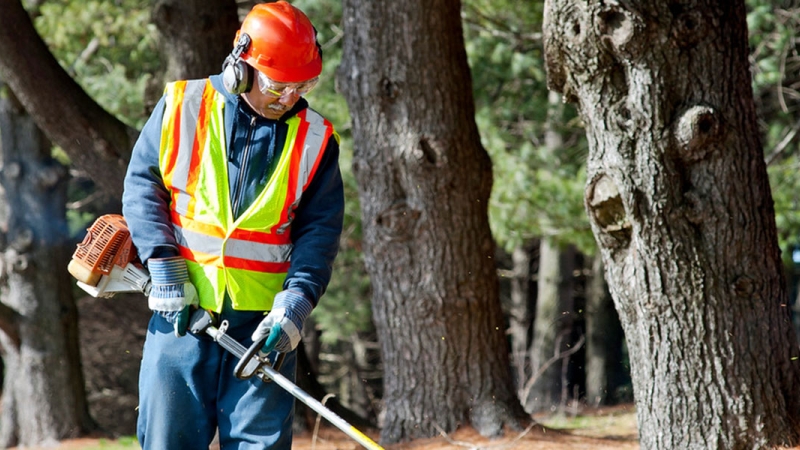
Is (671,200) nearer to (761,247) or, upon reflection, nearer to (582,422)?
(761,247)

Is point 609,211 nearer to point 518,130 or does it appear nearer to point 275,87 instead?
point 275,87

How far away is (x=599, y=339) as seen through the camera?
16062 mm

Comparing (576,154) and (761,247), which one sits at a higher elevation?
(576,154)

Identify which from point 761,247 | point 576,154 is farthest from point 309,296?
point 576,154

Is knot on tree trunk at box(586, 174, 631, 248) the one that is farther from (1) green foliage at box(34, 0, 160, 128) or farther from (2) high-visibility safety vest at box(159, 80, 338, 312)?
(1) green foliage at box(34, 0, 160, 128)

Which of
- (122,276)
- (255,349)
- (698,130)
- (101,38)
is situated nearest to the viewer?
(255,349)

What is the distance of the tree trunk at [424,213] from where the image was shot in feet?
19.6

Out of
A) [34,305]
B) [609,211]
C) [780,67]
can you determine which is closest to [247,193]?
[609,211]

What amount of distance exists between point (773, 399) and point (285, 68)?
2.75m

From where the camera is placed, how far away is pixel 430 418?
606 cm

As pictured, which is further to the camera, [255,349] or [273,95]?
[273,95]

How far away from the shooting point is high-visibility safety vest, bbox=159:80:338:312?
11.3 ft

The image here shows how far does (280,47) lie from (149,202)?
29.6 inches

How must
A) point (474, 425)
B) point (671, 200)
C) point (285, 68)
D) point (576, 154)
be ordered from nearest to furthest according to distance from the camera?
point (285, 68), point (671, 200), point (474, 425), point (576, 154)
